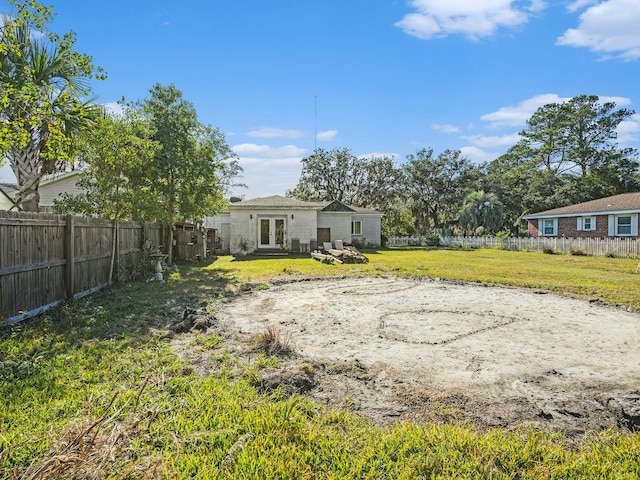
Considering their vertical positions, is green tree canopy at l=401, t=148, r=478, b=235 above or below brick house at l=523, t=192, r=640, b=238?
above

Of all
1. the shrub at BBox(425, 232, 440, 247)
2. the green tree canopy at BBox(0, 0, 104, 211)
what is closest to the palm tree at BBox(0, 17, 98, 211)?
the green tree canopy at BBox(0, 0, 104, 211)

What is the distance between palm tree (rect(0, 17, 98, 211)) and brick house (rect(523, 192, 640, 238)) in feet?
91.6

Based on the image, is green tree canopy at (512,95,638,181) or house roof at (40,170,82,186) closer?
house roof at (40,170,82,186)

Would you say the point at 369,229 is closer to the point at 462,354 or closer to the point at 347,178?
the point at 347,178

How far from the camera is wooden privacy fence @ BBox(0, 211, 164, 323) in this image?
18.8 ft

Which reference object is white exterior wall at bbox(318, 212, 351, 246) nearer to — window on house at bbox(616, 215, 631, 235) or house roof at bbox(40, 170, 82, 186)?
house roof at bbox(40, 170, 82, 186)

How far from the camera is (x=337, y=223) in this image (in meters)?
27.1

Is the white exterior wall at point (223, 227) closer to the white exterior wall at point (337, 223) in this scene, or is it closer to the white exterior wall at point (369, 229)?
the white exterior wall at point (337, 223)

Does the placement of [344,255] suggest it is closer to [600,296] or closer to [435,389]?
[600,296]

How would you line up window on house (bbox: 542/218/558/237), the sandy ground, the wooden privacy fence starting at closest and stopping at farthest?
the sandy ground
the wooden privacy fence
window on house (bbox: 542/218/558/237)

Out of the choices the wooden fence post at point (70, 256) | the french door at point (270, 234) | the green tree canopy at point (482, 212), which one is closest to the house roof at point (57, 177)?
the french door at point (270, 234)

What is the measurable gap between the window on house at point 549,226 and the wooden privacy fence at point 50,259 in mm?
30091

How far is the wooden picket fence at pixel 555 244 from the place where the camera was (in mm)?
20078

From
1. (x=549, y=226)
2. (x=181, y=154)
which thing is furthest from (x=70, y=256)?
(x=549, y=226)
